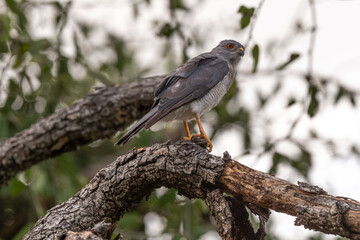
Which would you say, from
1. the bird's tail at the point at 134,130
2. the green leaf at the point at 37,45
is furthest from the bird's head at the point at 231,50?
the green leaf at the point at 37,45

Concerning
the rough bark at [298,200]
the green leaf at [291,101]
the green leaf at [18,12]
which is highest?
the green leaf at [18,12]

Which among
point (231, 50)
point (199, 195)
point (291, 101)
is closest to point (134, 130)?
point (199, 195)

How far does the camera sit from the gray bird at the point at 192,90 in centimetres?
370

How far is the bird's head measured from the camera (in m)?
4.59

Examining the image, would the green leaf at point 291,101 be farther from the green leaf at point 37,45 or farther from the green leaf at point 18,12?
the green leaf at point 18,12

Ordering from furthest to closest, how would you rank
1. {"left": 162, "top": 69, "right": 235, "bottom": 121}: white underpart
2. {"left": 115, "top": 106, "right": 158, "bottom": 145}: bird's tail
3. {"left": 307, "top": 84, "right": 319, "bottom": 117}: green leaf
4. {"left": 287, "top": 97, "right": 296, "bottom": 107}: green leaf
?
1. {"left": 307, "top": 84, "right": 319, "bottom": 117}: green leaf
2. {"left": 287, "top": 97, "right": 296, "bottom": 107}: green leaf
3. {"left": 162, "top": 69, "right": 235, "bottom": 121}: white underpart
4. {"left": 115, "top": 106, "right": 158, "bottom": 145}: bird's tail

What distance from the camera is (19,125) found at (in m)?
5.18

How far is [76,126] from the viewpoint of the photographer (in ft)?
14.4

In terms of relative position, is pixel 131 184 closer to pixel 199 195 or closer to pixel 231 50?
pixel 199 195

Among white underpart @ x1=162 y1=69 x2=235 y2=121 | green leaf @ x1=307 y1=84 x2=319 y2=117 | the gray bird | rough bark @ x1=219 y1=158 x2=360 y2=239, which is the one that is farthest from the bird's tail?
green leaf @ x1=307 y1=84 x2=319 y2=117

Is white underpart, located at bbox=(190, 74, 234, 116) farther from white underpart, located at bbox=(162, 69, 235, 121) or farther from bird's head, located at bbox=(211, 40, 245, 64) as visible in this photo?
bird's head, located at bbox=(211, 40, 245, 64)

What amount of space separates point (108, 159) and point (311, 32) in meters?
3.79

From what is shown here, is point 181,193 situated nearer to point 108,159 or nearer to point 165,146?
point 165,146

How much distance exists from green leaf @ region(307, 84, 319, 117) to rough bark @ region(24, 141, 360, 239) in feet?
5.39
